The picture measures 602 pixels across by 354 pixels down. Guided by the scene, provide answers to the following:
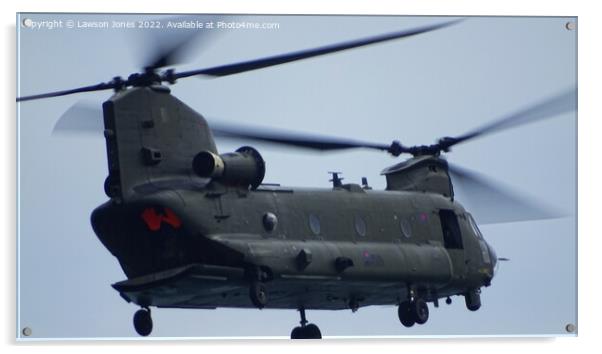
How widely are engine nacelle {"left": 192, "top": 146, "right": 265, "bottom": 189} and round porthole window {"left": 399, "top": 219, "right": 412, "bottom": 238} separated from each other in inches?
158

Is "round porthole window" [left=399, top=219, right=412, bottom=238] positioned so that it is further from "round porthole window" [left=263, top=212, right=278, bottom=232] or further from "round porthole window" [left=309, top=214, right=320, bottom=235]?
"round porthole window" [left=263, top=212, right=278, bottom=232]

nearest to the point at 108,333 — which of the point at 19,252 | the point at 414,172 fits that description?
the point at 19,252

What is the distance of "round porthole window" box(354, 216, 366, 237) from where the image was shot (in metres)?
38.0

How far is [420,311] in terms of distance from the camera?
1475 inches

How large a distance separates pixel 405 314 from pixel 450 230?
3301 millimetres

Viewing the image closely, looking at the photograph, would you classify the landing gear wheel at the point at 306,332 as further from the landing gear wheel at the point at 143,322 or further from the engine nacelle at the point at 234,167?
the engine nacelle at the point at 234,167

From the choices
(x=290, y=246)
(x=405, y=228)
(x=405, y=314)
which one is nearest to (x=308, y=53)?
(x=290, y=246)

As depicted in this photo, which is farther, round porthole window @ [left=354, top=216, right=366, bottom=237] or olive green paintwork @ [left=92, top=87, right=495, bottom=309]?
round porthole window @ [left=354, top=216, right=366, bottom=237]

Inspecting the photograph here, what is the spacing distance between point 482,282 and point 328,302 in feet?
13.4

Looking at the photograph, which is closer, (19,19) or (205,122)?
(19,19)

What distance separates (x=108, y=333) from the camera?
31.9 meters

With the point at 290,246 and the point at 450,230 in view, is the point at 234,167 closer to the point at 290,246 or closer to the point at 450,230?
the point at 290,246

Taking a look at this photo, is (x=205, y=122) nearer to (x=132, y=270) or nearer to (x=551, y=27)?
(x=132, y=270)

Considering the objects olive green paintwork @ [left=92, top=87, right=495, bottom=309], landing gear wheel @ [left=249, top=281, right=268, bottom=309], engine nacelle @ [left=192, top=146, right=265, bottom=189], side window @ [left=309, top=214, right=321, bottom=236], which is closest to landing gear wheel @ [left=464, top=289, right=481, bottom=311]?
olive green paintwork @ [left=92, top=87, right=495, bottom=309]
